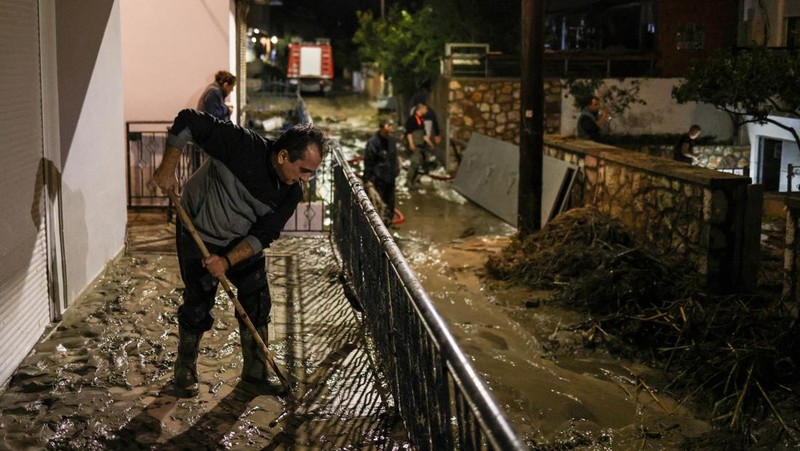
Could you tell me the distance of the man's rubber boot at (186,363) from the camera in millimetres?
5449

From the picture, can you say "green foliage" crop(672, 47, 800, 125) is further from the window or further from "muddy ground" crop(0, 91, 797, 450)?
the window

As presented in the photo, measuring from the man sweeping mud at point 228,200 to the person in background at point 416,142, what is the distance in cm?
1312

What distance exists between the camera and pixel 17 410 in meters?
5.00

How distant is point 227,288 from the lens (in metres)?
5.15

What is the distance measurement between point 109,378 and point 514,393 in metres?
2.97

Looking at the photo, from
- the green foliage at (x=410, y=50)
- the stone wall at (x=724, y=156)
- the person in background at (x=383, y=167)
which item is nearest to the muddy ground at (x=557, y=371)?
the person in background at (x=383, y=167)

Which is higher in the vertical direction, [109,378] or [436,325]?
[436,325]

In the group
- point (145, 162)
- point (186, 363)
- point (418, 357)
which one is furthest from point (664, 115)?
point (418, 357)

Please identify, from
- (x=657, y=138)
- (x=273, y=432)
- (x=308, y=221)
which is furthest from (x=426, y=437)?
(x=657, y=138)

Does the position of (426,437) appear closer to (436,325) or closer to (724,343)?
(436,325)

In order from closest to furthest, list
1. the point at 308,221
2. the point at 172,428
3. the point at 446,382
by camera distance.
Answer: the point at 446,382
the point at 172,428
the point at 308,221

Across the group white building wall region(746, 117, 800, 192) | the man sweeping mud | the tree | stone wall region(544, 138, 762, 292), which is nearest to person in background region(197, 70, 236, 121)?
stone wall region(544, 138, 762, 292)

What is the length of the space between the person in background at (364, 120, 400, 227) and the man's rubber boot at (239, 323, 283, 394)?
7.74 metres

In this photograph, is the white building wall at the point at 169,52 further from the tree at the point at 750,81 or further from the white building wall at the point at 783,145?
the white building wall at the point at 783,145
